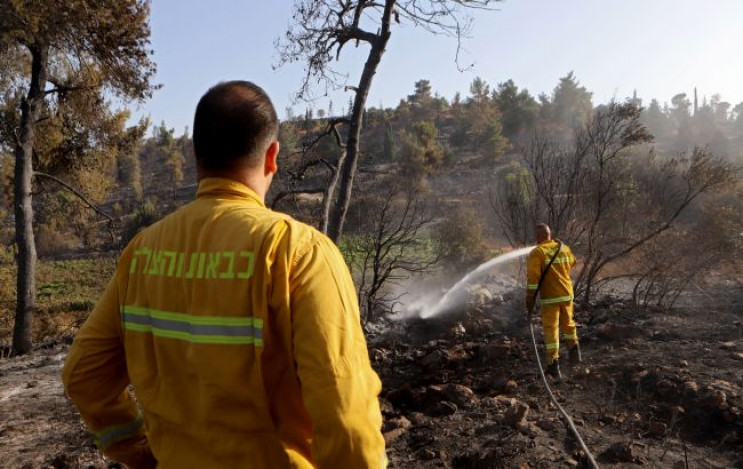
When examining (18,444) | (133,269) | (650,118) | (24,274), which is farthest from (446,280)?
(650,118)

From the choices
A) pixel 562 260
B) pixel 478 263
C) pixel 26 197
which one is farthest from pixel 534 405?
pixel 478 263

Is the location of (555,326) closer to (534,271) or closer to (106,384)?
(534,271)

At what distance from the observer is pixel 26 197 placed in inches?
386

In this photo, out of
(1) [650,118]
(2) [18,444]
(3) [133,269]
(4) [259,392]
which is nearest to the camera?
(4) [259,392]

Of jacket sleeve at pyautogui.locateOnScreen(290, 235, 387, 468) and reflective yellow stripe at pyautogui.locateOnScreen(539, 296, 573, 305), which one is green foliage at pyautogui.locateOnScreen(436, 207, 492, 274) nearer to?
reflective yellow stripe at pyautogui.locateOnScreen(539, 296, 573, 305)

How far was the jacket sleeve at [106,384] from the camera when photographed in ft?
5.36

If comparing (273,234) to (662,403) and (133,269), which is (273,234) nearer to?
(133,269)

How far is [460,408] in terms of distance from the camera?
5.46 metres

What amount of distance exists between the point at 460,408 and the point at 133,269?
4680 mm

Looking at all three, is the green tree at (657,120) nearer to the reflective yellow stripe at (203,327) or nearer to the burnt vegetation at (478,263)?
the burnt vegetation at (478,263)

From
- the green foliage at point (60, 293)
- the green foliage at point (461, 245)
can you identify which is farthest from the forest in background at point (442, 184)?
the green foliage at point (60, 293)

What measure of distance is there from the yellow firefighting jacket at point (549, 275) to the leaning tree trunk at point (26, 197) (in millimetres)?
9615

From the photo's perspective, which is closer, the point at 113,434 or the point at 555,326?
the point at 113,434

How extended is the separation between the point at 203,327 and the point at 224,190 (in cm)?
42
